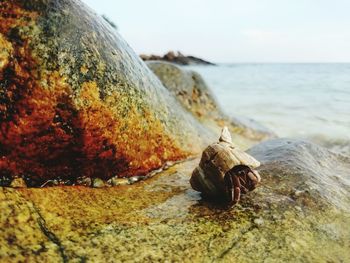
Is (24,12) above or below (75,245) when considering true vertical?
above

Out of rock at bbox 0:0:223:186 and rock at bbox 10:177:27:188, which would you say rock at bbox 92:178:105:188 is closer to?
rock at bbox 0:0:223:186

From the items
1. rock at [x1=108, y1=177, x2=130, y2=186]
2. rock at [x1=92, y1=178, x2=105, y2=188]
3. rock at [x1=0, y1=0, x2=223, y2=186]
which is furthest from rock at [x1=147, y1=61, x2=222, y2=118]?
rock at [x1=92, y1=178, x2=105, y2=188]

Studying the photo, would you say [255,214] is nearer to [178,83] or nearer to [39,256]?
[39,256]

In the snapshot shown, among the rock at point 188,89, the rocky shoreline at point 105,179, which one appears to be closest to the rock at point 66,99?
the rocky shoreline at point 105,179

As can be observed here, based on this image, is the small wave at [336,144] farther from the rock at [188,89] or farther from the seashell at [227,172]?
the seashell at [227,172]

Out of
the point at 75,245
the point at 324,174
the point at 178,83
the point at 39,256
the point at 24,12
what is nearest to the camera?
the point at 39,256

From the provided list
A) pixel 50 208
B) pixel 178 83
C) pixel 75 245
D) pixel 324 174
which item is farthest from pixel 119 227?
pixel 178 83

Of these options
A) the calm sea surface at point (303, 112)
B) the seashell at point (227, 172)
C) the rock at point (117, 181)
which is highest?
the seashell at point (227, 172)
